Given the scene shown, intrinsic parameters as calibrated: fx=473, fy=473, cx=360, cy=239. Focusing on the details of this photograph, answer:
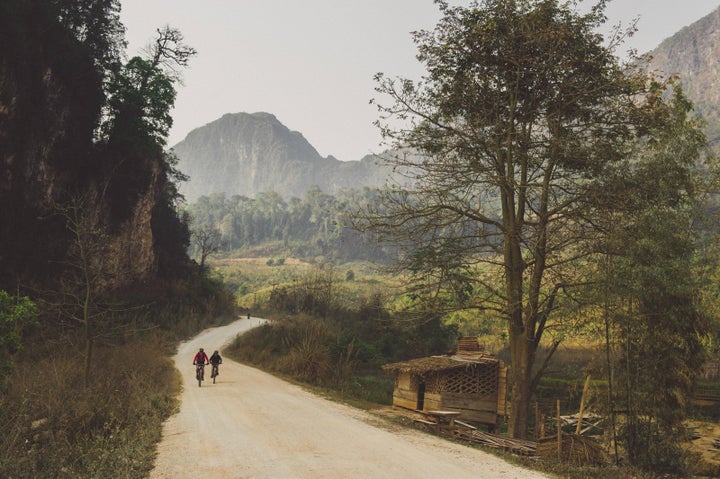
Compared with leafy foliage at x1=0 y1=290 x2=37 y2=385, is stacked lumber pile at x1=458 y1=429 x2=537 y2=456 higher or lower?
lower

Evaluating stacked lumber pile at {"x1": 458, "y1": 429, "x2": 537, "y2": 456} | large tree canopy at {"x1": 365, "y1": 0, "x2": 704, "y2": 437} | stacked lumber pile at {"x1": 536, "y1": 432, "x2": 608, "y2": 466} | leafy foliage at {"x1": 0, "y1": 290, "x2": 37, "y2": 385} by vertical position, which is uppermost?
large tree canopy at {"x1": 365, "y1": 0, "x2": 704, "y2": 437}

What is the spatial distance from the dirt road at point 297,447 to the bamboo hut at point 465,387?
6558 millimetres

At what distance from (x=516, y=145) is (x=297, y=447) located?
10.7m

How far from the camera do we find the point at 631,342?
16.0m

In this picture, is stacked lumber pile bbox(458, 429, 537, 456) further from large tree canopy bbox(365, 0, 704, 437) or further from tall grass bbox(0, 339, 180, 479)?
tall grass bbox(0, 339, 180, 479)

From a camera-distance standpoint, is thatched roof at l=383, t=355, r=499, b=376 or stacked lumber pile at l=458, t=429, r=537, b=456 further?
thatched roof at l=383, t=355, r=499, b=376

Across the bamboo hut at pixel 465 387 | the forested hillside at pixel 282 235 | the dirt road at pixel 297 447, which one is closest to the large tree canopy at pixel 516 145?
the dirt road at pixel 297 447

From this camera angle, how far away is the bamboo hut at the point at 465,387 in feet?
75.2

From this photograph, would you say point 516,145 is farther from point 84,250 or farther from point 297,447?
point 84,250

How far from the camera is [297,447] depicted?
424 inches

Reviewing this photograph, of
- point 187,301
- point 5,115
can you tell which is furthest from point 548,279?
point 187,301

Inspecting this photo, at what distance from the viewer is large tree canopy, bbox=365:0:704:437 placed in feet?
45.5

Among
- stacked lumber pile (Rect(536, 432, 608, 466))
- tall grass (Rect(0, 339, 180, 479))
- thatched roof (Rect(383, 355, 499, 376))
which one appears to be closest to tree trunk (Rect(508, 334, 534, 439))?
stacked lumber pile (Rect(536, 432, 608, 466))

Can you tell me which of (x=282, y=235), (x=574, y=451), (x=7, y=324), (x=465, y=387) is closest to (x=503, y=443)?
(x=574, y=451)
